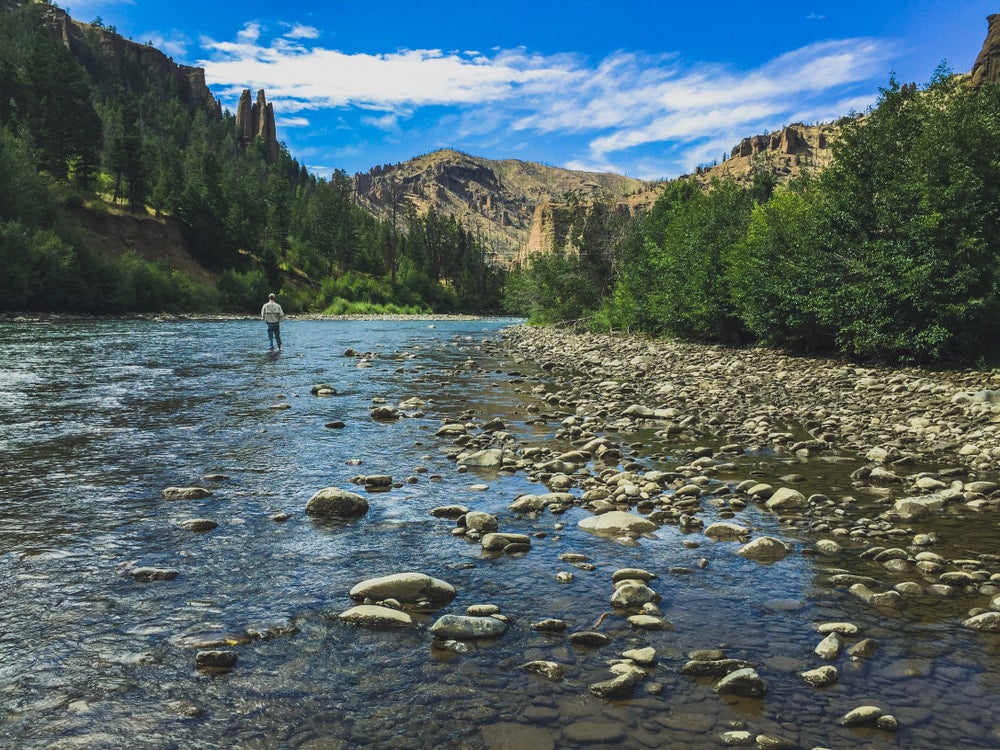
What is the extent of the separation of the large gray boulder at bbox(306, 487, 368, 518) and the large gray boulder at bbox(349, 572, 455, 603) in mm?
2396

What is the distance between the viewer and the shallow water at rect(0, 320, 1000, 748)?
3.98m

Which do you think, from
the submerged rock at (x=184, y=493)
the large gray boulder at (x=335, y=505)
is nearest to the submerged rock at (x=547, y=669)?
the large gray boulder at (x=335, y=505)

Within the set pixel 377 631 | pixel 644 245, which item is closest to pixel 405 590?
pixel 377 631

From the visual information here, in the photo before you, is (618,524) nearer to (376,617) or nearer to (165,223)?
(376,617)

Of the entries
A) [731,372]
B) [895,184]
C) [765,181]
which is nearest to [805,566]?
[731,372]

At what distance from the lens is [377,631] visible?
17.3 ft

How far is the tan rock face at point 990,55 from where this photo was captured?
90.0 m

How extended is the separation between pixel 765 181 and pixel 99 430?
82895mm

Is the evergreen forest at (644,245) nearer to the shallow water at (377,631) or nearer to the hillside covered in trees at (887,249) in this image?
the hillside covered in trees at (887,249)

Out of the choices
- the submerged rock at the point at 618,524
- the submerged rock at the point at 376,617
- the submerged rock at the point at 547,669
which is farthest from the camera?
the submerged rock at the point at 618,524

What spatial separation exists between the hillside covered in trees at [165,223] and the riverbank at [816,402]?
2131 inches

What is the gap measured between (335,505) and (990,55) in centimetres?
12195

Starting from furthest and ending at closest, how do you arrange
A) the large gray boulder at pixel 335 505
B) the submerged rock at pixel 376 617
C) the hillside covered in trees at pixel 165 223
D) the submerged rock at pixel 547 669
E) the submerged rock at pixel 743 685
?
1. the hillside covered in trees at pixel 165 223
2. the large gray boulder at pixel 335 505
3. the submerged rock at pixel 376 617
4. the submerged rock at pixel 547 669
5. the submerged rock at pixel 743 685

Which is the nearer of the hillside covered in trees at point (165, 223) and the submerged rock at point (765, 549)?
the submerged rock at point (765, 549)
